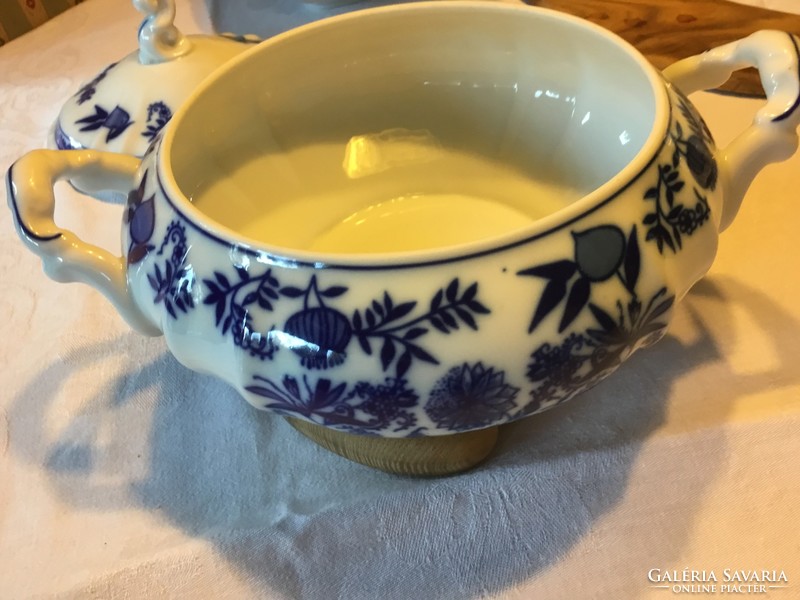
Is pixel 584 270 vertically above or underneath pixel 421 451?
above

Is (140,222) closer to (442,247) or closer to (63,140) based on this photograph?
(442,247)

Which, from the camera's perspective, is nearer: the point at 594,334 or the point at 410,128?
the point at 594,334

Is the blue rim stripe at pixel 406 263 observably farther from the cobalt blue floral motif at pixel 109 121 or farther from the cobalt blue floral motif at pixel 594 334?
the cobalt blue floral motif at pixel 109 121

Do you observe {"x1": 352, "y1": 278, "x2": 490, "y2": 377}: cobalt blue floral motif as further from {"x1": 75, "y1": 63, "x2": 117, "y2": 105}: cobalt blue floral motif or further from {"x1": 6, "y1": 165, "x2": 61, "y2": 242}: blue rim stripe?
{"x1": 75, "y1": 63, "x2": 117, "y2": 105}: cobalt blue floral motif

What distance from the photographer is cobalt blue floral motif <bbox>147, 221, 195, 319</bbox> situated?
27 centimetres

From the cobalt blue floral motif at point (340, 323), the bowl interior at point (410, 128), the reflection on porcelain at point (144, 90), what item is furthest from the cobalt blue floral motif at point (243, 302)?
the reflection on porcelain at point (144, 90)

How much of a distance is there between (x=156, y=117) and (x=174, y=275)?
25 cm

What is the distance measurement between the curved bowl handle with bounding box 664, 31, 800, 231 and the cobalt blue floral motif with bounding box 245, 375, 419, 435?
0.53 ft

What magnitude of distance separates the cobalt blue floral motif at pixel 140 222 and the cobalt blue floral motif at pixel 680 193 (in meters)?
0.18

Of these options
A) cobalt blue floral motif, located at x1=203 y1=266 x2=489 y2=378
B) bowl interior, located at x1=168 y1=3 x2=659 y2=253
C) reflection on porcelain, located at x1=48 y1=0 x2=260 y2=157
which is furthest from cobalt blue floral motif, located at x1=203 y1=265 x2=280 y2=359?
reflection on porcelain, located at x1=48 y1=0 x2=260 y2=157

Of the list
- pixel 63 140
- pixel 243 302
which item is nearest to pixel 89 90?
pixel 63 140

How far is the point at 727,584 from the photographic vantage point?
0.91 feet

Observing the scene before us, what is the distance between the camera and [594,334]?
25cm

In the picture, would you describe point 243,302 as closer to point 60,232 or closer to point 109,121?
point 60,232
